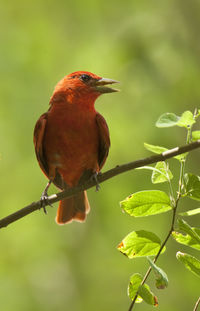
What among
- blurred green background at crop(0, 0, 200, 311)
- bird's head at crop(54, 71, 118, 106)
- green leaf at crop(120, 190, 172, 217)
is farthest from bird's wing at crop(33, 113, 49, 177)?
green leaf at crop(120, 190, 172, 217)

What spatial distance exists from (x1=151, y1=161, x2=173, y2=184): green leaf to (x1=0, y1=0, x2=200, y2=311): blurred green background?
10.9 feet

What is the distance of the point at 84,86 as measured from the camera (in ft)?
15.2

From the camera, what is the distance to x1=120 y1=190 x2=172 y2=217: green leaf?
8.02 ft

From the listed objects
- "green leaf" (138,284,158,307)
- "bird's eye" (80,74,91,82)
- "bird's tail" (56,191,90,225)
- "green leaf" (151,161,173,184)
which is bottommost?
"bird's tail" (56,191,90,225)

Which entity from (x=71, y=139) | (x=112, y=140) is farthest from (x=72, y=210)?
(x=112, y=140)

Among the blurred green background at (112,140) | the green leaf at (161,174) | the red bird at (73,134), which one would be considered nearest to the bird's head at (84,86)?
the red bird at (73,134)

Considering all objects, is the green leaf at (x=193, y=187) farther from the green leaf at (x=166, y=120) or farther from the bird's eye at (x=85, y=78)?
the bird's eye at (x=85, y=78)

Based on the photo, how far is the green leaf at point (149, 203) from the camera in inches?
96.3

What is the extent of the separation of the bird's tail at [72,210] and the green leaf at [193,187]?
8.50ft

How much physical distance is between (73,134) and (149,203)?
195 cm

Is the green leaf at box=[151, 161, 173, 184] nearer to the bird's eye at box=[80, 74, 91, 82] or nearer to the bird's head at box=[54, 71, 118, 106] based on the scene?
the bird's head at box=[54, 71, 118, 106]

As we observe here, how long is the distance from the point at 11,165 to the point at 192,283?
279 centimetres

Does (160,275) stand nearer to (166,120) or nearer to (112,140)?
(166,120)

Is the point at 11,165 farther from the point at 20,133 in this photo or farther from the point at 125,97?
the point at 125,97
